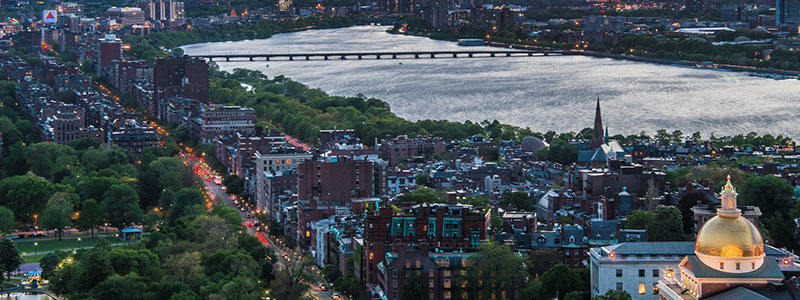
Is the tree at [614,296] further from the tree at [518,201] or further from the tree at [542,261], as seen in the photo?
the tree at [518,201]

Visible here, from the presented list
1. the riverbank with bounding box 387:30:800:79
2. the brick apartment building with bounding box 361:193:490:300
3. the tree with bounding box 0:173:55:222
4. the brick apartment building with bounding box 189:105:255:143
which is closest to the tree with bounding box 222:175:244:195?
the tree with bounding box 0:173:55:222

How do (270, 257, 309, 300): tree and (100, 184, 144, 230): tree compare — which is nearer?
(270, 257, 309, 300): tree

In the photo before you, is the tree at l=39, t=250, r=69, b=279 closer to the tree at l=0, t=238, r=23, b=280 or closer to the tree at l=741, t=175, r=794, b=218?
the tree at l=0, t=238, r=23, b=280

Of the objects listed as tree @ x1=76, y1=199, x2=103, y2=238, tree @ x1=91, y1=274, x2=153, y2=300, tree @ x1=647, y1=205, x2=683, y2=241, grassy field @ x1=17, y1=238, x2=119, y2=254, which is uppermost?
tree @ x1=647, y1=205, x2=683, y2=241

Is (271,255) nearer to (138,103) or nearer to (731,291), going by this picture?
(731,291)

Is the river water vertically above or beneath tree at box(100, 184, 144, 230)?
beneath

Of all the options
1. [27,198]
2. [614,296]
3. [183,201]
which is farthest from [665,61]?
[614,296]

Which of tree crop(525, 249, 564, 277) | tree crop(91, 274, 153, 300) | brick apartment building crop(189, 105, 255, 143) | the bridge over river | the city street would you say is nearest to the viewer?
tree crop(91, 274, 153, 300)

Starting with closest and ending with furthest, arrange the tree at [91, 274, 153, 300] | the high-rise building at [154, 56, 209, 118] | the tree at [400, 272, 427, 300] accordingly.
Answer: the tree at [91, 274, 153, 300] < the tree at [400, 272, 427, 300] < the high-rise building at [154, 56, 209, 118]
